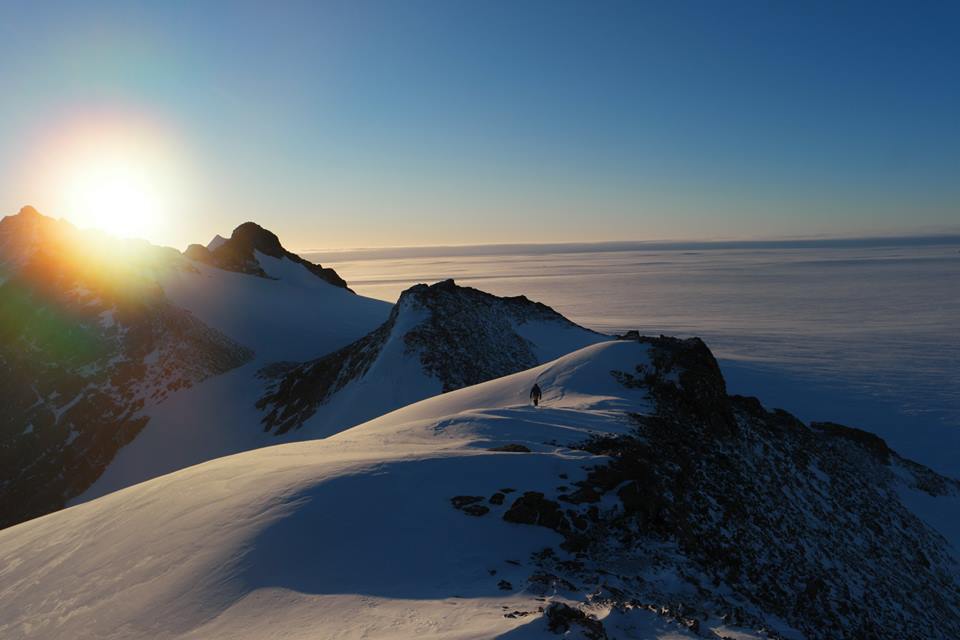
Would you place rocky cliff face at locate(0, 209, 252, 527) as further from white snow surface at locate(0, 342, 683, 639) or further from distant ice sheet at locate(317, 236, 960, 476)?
distant ice sheet at locate(317, 236, 960, 476)

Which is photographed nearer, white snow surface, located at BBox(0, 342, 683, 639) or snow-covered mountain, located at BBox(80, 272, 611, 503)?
white snow surface, located at BBox(0, 342, 683, 639)

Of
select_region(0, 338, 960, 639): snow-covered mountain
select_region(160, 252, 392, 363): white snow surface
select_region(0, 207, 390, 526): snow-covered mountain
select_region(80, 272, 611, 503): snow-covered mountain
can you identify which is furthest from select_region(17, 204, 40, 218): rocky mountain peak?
select_region(0, 338, 960, 639): snow-covered mountain

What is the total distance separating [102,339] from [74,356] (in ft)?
9.45

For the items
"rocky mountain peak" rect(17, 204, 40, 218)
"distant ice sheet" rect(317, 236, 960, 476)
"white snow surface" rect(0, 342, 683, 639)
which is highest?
"rocky mountain peak" rect(17, 204, 40, 218)

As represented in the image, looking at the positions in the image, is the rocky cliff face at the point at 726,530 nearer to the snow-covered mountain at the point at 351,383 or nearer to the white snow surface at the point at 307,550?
the white snow surface at the point at 307,550

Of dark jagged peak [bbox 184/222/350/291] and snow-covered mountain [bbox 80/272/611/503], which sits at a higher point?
dark jagged peak [bbox 184/222/350/291]

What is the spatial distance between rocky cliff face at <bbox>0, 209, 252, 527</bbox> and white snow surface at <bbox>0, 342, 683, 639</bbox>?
3195 centimetres

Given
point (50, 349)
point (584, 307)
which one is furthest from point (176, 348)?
point (584, 307)

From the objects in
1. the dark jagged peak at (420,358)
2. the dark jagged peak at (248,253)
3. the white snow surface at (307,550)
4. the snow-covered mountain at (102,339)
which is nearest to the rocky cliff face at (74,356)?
the snow-covered mountain at (102,339)

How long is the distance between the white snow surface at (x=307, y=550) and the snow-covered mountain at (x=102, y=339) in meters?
33.3

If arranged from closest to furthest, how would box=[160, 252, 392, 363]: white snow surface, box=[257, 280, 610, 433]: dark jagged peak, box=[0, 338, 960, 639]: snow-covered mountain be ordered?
box=[0, 338, 960, 639]: snow-covered mountain, box=[257, 280, 610, 433]: dark jagged peak, box=[160, 252, 392, 363]: white snow surface

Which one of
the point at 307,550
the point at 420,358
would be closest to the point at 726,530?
the point at 307,550

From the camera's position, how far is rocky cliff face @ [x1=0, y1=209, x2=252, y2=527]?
44.1 metres

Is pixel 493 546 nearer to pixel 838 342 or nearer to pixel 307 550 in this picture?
pixel 307 550
